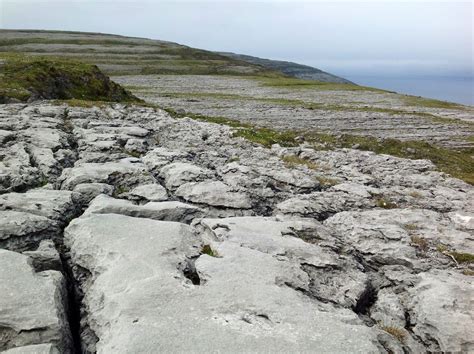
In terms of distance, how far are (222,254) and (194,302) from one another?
2988 millimetres

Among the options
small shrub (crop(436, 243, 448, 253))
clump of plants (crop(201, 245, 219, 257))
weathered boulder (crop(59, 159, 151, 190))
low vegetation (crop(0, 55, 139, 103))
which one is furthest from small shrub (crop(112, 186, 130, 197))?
low vegetation (crop(0, 55, 139, 103))

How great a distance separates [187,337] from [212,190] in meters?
10.6

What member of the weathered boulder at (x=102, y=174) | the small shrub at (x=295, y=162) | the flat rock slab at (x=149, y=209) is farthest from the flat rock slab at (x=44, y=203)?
the small shrub at (x=295, y=162)

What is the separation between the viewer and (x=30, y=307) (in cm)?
1044

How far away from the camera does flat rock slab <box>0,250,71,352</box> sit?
32.1ft

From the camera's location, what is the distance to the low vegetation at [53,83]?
3888cm

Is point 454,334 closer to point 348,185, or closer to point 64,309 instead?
point 64,309

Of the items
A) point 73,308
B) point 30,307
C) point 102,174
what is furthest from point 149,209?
point 30,307

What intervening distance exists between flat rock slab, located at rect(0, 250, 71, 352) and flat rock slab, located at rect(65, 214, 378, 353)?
842 mm

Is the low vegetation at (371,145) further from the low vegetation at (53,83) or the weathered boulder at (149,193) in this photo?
the low vegetation at (53,83)

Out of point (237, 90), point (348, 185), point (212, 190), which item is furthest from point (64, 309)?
point (237, 90)

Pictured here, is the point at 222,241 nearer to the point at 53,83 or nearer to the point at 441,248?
the point at 441,248

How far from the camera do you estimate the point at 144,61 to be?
149 meters

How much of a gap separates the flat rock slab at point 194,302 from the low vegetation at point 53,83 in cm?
2928
